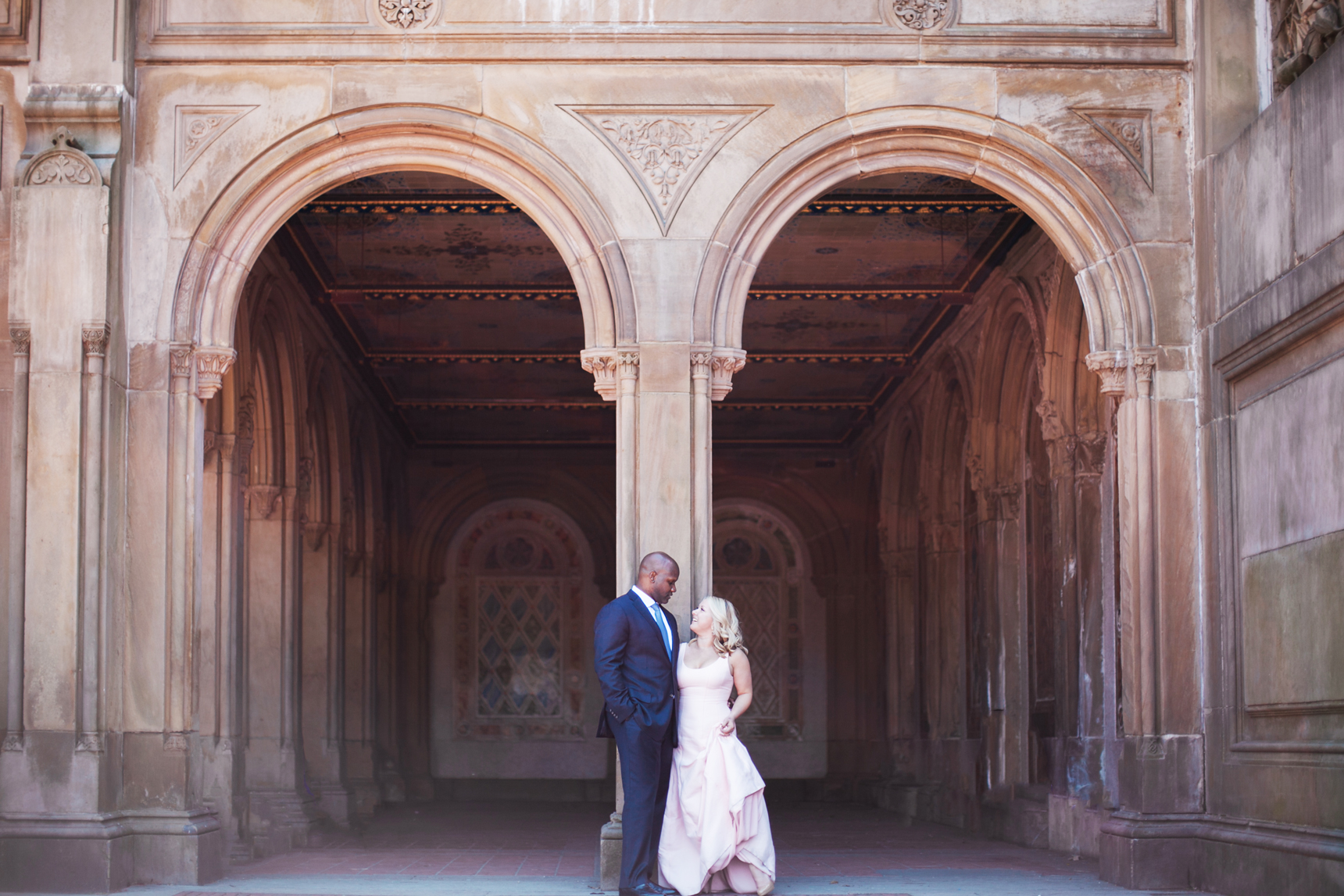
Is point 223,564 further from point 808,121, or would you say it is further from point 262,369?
point 808,121

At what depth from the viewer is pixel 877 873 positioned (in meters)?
9.05

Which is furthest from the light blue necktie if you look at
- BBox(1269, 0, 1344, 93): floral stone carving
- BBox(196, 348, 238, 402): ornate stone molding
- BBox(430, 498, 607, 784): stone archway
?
BBox(430, 498, 607, 784): stone archway

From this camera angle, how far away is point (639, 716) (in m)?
7.77

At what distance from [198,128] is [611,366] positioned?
2.73 m

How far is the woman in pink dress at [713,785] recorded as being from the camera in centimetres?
781

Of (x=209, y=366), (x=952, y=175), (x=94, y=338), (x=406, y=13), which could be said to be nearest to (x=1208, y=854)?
(x=952, y=175)

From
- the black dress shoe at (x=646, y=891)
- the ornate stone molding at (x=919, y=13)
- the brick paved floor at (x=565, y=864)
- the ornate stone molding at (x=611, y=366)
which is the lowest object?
the brick paved floor at (x=565, y=864)

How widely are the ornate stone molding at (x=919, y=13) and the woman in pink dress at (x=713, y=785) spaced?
3.62 meters

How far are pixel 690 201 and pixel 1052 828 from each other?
580 centimetres

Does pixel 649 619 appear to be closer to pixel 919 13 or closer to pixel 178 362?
pixel 178 362

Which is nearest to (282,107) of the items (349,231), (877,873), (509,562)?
(349,231)

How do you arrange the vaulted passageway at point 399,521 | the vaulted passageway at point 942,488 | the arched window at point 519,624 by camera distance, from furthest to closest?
1. the arched window at point 519,624
2. the vaulted passageway at point 399,521
3. the vaulted passageway at point 942,488

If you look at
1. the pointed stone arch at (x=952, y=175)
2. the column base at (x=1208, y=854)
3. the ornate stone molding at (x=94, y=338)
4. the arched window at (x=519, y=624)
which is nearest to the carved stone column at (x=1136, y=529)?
the pointed stone arch at (x=952, y=175)

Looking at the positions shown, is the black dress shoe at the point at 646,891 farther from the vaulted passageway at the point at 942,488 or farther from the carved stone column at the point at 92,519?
the vaulted passageway at the point at 942,488
